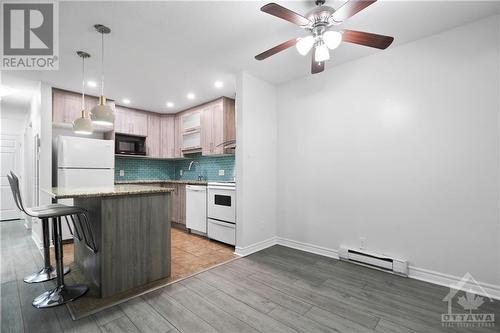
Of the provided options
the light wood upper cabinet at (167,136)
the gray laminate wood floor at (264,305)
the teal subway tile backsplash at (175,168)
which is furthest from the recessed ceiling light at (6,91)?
the gray laminate wood floor at (264,305)

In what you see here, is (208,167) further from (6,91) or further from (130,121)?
(6,91)

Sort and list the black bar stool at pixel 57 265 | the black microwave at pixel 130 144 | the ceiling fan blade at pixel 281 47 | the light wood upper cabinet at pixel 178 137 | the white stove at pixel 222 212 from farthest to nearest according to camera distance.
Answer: the light wood upper cabinet at pixel 178 137, the black microwave at pixel 130 144, the white stove at pixel 222 212, the ceiling fan blade at pixel 281 47, the black bar stool at pixel 57 265

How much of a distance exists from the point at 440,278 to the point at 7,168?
8.49 meters

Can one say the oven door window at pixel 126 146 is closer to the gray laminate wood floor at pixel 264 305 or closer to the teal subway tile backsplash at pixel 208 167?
the teal subway tile backsplash at pixel 208 167

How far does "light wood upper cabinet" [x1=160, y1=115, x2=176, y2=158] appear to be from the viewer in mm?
5238

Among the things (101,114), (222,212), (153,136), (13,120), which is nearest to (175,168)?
(153,136)

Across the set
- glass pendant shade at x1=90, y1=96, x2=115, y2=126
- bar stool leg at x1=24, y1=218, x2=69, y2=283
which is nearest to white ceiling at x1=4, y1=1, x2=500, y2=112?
glass pendant shade at x1=90, y1=96, x2=115, y2=126

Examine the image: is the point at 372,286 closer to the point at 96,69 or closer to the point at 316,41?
the point at 316,41

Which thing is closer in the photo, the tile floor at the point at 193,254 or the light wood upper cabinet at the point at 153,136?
the tile floor at the point at 193,254

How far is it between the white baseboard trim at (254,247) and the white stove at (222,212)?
8.8 inches

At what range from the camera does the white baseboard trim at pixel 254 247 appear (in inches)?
123

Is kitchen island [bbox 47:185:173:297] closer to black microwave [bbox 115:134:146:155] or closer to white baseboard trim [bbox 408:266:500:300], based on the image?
black microwave [bbox 115:134:146:155]

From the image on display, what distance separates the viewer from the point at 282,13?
1.60m

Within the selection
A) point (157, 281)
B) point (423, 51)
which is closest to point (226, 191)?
point (157, 281)
